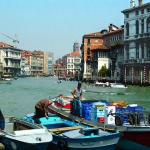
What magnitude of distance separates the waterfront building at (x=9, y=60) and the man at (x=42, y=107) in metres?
72.5

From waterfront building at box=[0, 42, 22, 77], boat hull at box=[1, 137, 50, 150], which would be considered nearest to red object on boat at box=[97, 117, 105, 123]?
boat hull at box=[1, 137, 50, 150]

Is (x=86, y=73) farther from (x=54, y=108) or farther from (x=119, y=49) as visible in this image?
(x=54, y=108)

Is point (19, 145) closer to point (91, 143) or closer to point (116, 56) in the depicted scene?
point (91, 143)

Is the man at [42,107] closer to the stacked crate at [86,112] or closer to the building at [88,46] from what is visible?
the stacked crate at [86,112]

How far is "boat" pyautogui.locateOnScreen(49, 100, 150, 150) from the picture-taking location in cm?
707

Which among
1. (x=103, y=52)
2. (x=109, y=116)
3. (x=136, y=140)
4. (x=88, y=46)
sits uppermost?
(x=88, y=46)

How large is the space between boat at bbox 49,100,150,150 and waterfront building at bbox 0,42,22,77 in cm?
7310

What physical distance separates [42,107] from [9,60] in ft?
253

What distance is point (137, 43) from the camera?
36344mm

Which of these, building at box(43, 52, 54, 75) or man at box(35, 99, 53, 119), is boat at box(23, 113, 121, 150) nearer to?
man at box(35, 99, 53, 119)

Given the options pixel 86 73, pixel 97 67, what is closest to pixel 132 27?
pixel 97 67

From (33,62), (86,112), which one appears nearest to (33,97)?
(86,112)

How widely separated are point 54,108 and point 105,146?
393cm

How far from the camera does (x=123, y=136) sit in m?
7.17
